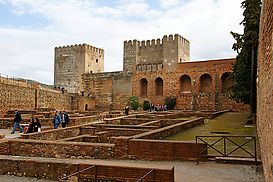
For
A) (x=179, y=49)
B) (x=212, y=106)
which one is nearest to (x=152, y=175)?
(x=212, y=106)

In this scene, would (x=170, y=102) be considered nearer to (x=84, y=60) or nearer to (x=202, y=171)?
(x=84, y=60)

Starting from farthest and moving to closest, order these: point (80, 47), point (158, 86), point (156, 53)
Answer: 1. point (80, 47)
2. point (156, 53)
3. point (158, 86)

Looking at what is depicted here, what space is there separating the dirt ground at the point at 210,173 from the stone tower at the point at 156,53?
32108 mm

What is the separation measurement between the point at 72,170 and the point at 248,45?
10206 mm

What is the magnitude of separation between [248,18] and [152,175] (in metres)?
9.70

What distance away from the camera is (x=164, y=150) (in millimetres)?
8914

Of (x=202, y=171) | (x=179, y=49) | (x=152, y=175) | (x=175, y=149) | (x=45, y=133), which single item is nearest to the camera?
(x=152, y=175)

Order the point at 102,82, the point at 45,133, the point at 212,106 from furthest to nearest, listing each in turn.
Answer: the point at 102,82 < the point at 212,106 < the point at 45,133

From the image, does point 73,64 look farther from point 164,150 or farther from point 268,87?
point 268,87

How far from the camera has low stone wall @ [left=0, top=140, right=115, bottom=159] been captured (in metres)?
9.19

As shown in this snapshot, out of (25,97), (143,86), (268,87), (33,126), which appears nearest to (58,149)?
(33,126)

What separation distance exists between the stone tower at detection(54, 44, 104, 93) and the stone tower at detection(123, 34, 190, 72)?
20.4 feet

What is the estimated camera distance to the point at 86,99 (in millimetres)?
42312

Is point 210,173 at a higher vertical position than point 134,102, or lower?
lower
